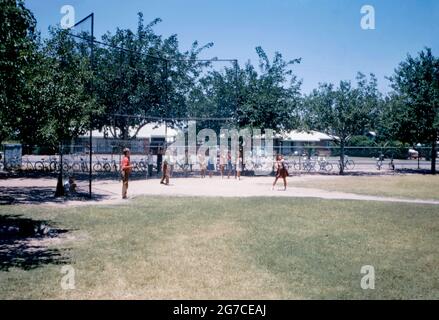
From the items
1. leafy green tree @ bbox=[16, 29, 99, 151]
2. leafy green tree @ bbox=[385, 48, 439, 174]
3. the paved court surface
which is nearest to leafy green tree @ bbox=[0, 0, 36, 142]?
leafy green tree @ bbox=[16, 29, 99, 151]

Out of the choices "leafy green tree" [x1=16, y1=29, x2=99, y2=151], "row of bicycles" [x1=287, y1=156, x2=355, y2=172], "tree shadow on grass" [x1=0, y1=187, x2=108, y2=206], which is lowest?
"tree shadow on grass" [x1=0, y1=187, x2=108, y2=206]

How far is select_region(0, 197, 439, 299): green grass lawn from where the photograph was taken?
6.01 m

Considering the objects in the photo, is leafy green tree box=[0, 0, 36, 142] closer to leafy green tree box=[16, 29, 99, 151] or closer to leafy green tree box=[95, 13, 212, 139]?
leafy green tree box=[16, 29, 99, 151]

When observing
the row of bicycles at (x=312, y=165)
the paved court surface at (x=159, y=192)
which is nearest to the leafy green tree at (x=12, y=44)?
the paved court surface at (x=159, y=192)

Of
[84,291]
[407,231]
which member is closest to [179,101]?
[407,231]

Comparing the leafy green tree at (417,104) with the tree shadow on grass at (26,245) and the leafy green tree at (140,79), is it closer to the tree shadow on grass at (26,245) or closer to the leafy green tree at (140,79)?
the leafy green tree at (140,79)

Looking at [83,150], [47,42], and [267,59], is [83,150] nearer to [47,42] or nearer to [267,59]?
[47,42]

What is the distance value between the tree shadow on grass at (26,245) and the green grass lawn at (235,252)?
0.74 feet

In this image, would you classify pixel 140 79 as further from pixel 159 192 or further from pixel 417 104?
pixel 417 104

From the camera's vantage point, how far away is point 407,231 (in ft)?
33.4

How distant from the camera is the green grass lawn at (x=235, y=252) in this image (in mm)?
6008

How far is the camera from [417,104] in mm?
30469

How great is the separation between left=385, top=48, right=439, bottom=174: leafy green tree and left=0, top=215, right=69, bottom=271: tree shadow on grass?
93.7 feet

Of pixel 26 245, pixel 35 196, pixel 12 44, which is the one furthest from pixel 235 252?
pixel 35 196
